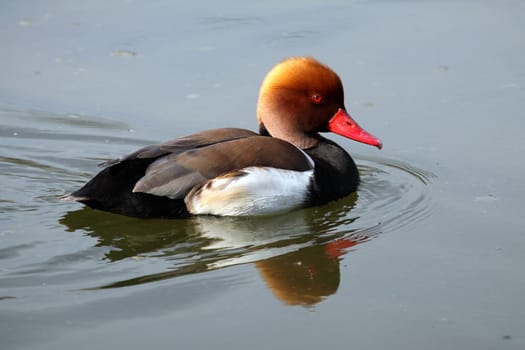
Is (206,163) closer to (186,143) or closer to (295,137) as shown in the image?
(186,143)

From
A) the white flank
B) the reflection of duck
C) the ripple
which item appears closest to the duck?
the white flank

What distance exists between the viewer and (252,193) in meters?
7.07

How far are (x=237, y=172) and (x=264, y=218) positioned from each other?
15.3 inches

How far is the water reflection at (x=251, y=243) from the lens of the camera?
6.00m

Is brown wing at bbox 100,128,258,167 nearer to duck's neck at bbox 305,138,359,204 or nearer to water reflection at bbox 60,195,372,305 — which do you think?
water reflection at bbox 60,195,372,305

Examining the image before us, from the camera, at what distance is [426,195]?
752cm

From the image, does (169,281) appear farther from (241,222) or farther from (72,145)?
(72,145)

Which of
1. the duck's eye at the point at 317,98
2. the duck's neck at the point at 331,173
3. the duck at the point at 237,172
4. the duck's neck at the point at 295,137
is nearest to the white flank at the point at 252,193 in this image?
the duck at the point at 237,172

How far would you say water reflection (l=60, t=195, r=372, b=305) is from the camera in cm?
600

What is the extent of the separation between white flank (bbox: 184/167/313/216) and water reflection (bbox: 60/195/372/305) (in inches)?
2.7

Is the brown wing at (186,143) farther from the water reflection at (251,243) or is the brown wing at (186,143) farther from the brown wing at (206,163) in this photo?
the water reflection at (251,243)

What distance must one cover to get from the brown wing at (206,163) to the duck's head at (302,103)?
1.69 feet

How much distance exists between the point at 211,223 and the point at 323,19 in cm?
402

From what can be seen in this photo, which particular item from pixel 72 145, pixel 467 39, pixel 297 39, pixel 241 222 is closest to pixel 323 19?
pixel 297 39
